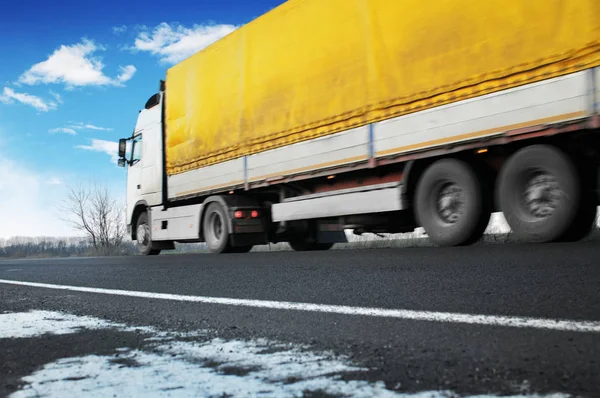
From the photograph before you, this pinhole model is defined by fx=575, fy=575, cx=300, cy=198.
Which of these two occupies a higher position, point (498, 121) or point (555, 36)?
point (555, 36)

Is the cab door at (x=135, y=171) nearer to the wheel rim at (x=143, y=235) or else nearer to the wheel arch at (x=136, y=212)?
the wheel arch at (x=136, y=212)

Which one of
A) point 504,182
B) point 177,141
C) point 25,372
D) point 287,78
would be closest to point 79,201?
point 177,141

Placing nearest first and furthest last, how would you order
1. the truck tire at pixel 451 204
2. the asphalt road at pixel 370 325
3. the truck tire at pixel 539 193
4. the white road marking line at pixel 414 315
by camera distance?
1. the asphalt road at pixel 370 325
2. the white road marking line at pixel 414 315
3. the truck tire at pixel 539 193
4. the truck tire at pixel 451 204

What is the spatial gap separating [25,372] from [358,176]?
7.05 metres

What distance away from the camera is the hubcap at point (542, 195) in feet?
21.7

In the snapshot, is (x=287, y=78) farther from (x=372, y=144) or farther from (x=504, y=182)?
(x=504, y=182)

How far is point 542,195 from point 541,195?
1 cm

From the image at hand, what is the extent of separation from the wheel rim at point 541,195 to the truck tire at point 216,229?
6.01 m

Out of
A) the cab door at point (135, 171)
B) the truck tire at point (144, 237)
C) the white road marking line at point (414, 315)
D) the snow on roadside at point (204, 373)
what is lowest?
the snow on roadside at point (204, 373)

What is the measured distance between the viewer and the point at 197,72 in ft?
38.7

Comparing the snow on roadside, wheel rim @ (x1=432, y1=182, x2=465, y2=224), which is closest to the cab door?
wheel rim @ (x1=432, y1=182, x2=465, y2=224)

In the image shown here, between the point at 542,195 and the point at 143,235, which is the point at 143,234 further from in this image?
the point at 542,195

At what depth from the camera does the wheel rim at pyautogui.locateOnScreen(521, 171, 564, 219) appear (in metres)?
6.62

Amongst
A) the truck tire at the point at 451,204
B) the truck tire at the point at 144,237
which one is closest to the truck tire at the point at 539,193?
the truck tire at the point at 451,204
